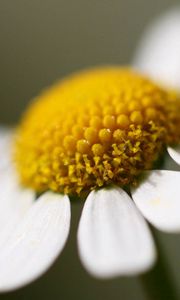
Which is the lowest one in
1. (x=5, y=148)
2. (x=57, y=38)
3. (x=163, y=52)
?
(x=57, y=38)

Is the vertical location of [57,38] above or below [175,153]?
below

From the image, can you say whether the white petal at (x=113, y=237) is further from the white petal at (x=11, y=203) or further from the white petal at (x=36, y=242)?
the white petal at (x=11, y=203)

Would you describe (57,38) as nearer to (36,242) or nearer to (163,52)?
(163,52)

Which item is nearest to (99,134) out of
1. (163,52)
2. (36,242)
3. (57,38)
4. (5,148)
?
(36,242)

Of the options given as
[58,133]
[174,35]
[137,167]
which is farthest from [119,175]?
[174,35]

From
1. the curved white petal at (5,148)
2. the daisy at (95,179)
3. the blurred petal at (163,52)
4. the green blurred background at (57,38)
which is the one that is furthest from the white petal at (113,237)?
the green blurred background at (57,38)

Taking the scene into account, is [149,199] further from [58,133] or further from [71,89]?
[71,89]
